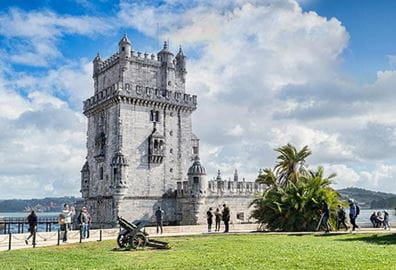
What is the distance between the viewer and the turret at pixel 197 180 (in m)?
49.2

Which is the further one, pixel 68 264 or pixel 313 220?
pixel 313 220

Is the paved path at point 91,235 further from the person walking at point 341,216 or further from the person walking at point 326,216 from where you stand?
the person walking at point 341,216

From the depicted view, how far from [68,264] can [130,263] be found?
7.06 ft

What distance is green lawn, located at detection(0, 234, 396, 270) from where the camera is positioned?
53.2 feet

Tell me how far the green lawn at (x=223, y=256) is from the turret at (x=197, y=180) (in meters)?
24.5

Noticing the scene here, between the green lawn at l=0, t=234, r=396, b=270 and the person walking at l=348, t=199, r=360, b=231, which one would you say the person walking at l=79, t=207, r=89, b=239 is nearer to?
the green lawn at l=0, t=234, r=396, b=270

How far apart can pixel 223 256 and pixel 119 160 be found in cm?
3035

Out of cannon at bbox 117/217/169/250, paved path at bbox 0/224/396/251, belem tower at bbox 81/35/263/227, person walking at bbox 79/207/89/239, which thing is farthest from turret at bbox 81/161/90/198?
Answer: cannon at bbox 117/217/169/250

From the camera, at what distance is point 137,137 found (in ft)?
164

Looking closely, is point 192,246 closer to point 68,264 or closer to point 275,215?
point 68,264

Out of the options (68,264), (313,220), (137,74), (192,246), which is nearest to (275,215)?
(313,220)

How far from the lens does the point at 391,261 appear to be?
16094 millimetres

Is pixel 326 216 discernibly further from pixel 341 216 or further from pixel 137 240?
pixel 137 240

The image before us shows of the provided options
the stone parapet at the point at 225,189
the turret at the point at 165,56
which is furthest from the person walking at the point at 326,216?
the turret at the point at 165,56
